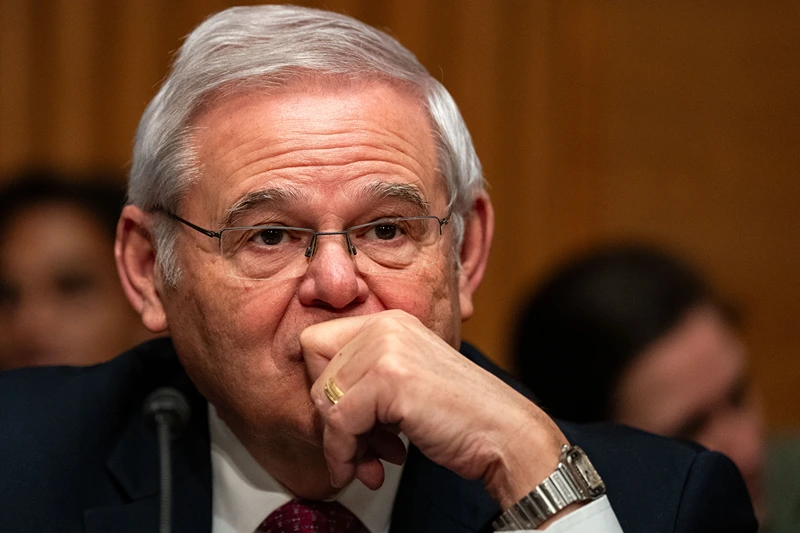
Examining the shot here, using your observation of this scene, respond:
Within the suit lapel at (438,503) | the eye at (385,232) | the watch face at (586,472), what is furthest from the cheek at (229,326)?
the watch face at (586,472)

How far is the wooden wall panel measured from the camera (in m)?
4.29

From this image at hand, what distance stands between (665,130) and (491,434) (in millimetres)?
2889

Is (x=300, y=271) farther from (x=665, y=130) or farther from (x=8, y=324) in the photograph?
(x=665, y=130)

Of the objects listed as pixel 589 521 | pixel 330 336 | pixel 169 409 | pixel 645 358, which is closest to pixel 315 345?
pixel 330 336

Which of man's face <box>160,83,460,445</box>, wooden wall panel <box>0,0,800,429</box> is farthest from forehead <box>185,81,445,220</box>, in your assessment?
wooden wall panel <box>0,0,800,429</box>

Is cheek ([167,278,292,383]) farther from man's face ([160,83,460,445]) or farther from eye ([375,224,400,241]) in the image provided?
eye ([375,224,400,241])

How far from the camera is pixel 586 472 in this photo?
1.88 metres

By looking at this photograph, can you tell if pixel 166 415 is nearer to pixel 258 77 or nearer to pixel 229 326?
pixel 229 326

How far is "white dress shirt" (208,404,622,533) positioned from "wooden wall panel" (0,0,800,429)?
2080 millimetres

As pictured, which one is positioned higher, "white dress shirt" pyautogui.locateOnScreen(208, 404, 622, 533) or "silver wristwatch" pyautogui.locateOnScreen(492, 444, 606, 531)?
"silver wristwatch" pyautogui.locateOnScreen(492, 444, 606, 531)

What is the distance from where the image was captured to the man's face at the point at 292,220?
1.96m

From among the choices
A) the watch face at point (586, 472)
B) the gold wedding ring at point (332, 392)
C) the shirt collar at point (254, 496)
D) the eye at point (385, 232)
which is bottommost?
the shirt collar at point (254, 496)

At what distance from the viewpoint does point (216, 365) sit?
2053 millimetres

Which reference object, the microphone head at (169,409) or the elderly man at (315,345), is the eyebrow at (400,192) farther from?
the microphone head at (169,409)
